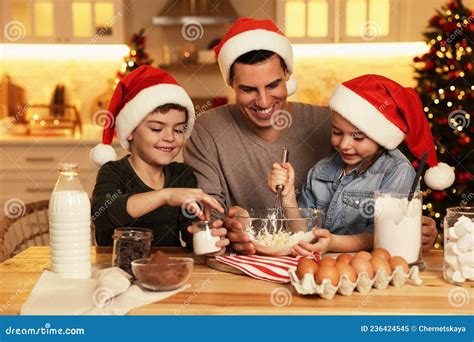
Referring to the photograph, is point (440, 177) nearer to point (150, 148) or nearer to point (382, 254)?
point (382, 254)

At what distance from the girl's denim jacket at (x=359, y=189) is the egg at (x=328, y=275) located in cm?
48

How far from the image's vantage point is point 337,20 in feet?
15.7

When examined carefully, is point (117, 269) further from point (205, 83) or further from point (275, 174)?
point (205, 83)

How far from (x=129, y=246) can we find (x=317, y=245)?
45 centimetres

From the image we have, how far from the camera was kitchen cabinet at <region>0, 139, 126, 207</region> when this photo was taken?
14.7 feet

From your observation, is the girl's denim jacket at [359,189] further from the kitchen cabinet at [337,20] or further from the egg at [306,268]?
the kitchen cabinet at [337,20]

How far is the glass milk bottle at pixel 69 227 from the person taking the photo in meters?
1.69

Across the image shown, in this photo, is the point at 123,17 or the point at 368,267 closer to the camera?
the point at 368,267

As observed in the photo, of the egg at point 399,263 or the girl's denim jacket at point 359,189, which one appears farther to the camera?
the girl's denim jacket at point 359,189

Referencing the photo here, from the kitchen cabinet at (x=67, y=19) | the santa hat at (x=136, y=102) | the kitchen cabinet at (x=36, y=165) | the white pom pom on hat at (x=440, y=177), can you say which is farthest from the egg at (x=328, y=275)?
the kitchen cabinet at (x=67, y=19)

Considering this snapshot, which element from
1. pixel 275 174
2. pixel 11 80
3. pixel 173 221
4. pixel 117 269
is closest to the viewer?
pixel 117 269

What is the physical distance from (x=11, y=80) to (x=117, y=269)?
3640 mm
